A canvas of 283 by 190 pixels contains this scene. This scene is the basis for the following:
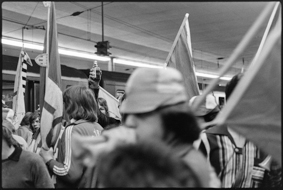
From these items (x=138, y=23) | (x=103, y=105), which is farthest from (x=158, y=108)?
(x=138, y=23)

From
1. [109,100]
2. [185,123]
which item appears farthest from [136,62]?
[185,123]

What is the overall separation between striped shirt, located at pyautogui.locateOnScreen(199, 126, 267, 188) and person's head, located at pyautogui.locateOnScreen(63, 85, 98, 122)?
3.26 feet

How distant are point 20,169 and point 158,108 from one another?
1141 millimetres

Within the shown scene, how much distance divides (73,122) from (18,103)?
107 cm

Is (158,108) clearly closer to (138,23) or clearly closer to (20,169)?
(20,169)

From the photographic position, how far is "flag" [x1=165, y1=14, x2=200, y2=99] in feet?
9.01

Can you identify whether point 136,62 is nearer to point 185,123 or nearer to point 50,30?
point 50,30

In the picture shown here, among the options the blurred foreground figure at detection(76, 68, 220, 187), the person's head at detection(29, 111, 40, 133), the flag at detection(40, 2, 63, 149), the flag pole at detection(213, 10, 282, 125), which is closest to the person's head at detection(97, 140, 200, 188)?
the blurred foreground figure at detection(76, 68, 220, 187)

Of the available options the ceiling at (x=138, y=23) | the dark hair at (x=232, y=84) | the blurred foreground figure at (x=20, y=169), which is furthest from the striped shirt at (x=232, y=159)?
the ceiling at (x=138, y=23)

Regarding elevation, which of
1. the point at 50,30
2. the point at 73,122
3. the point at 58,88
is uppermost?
the point at 50,30

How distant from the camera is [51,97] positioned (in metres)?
2.18

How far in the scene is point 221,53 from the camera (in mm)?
14734

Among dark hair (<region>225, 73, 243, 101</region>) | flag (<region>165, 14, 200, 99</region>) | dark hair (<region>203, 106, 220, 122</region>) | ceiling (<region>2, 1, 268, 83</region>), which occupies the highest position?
ceiling (<region>2, 1, 268, 83</region>)

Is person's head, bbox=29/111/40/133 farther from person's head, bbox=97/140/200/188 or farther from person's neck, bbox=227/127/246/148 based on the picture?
person's head, bbox=97/140/200/188
